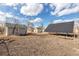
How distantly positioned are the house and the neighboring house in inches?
10.3

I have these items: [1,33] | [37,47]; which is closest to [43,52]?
[37,47]

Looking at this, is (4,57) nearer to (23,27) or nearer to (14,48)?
(14,48)

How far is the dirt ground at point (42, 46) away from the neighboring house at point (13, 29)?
0.05 meters

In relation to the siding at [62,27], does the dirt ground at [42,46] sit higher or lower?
lower

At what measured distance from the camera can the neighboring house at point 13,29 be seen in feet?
7.57

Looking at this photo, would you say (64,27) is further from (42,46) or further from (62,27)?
(42,46)

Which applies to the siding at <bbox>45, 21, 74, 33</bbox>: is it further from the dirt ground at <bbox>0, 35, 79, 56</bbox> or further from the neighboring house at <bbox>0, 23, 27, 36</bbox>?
the neighboring house at <bbox>0, 23, 27, 36</bbox>

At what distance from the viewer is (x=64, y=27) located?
230 centimetres

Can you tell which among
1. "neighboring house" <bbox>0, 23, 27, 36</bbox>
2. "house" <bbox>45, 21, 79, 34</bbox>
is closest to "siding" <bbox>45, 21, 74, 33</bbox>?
"house" <bbox>45, 21, 79, 34</bbox>

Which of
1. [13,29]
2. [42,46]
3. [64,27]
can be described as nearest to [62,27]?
[64,27]

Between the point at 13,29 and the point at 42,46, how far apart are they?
14.9 inches

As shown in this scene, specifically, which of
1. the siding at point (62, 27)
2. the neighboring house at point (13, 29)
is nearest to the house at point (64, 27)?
the siding at point (62, 27)

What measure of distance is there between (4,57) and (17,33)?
304mm

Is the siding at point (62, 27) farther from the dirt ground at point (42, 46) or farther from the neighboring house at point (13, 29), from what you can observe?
the neighboring house at point (13, 29)
